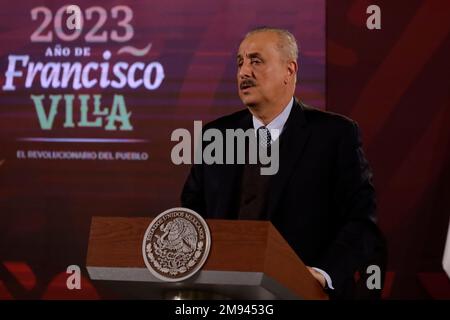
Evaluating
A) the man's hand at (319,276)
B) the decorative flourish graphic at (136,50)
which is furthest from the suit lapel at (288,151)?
the decorative flourish graphic at (136,50)

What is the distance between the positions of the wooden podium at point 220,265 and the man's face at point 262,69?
99 cm

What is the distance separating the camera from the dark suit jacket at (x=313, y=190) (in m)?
2.82

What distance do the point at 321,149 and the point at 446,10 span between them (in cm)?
111

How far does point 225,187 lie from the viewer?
293 cm

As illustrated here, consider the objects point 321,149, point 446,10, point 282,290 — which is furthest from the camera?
point 446,10

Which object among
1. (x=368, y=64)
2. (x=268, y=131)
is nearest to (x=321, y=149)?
(x=268, y=131)

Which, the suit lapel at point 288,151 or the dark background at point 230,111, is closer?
the suit lapel at point 288,151

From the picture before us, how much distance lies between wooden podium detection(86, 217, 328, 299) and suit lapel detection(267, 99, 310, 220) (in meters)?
0.67

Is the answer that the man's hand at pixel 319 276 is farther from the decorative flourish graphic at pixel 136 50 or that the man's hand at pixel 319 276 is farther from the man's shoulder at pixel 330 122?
the decorative flourish graphic at pixel 136 50

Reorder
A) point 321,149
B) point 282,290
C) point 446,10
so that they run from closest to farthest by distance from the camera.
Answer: point 282,290
point 321,149
point 446,10

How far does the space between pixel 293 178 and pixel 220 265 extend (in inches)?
36.1

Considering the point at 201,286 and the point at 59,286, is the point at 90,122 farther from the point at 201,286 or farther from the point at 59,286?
the point at 201,286

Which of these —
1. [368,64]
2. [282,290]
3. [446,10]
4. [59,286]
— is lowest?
[59,286]

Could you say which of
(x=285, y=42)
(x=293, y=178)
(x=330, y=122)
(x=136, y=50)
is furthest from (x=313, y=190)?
(x=136, y=50)
